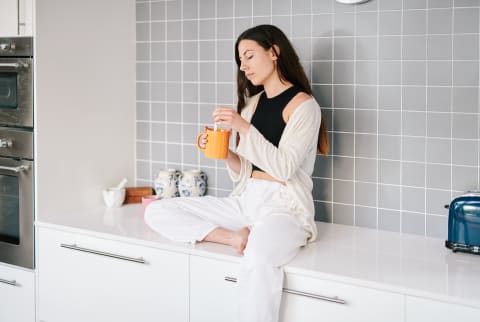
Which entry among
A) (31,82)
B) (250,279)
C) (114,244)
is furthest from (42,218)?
(250,279)

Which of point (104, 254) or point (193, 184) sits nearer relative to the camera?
point (104, 254)

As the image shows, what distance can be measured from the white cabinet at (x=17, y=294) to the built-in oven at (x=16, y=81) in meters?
0.62

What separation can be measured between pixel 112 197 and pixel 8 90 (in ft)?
2.09

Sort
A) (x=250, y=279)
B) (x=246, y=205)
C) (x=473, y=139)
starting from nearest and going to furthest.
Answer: (x=250, y=279) < (x=473, y=139) < (x=246, y=205)

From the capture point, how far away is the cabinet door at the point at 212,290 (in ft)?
6.57

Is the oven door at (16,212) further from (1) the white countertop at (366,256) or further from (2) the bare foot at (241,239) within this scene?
(2) the bare foot at (241,239)

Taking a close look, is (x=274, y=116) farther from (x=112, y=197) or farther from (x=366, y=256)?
(x=112, y=197)

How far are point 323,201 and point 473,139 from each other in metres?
0.63

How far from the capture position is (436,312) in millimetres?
1674

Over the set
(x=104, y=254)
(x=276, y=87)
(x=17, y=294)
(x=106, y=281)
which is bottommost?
(x=17, y=294)

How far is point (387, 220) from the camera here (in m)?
2.37

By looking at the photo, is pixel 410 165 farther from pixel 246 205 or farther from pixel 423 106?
pixel 246 205

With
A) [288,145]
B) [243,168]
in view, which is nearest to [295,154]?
[288,145]

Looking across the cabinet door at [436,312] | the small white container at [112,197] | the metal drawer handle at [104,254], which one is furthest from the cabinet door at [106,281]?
the cabinet door at [436,312]
